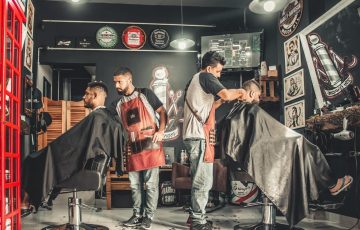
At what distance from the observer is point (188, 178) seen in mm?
4934

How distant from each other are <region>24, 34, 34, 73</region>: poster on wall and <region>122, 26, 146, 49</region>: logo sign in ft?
4.78

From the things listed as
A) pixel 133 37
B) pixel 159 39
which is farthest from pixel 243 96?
pixel 133 37

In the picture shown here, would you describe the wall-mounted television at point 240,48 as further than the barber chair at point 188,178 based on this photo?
Yes

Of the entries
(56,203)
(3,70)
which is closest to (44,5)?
(56,203)

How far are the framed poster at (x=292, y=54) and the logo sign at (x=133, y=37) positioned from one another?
7.72 feet

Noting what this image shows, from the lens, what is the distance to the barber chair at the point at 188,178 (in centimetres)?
464

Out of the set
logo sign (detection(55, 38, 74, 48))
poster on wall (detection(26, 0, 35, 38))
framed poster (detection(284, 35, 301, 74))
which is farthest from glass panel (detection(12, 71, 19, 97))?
logo sign (detection(55, 38, 74, 48))

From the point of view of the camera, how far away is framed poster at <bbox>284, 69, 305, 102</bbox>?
4.75m

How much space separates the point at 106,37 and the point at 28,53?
1.35 meters

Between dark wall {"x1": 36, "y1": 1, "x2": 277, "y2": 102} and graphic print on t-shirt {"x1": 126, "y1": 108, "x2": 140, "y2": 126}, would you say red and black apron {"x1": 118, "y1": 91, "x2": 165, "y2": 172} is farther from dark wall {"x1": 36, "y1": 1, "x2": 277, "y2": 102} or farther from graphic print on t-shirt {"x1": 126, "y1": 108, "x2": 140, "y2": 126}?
dark wall {"x1": 36, "y1": 1, "x2": 277, "y2": 102}

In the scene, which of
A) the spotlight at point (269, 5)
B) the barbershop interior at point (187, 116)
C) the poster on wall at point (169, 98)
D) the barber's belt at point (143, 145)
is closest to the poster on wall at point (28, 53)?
the barbershop interior at point (187, 116)

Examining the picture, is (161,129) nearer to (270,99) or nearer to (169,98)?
(270,99)

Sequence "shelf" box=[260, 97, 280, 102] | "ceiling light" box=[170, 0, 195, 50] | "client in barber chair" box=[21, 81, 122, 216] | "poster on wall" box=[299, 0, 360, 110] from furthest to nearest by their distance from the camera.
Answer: "ceiling light" box=[170, 0, 195, 50] → "shelf" box=[260, 97, 280, 102] → "poster on wall" box=[299, 0, 360, 110] → "client in barber chair" box=[21, 81, 122, 216]

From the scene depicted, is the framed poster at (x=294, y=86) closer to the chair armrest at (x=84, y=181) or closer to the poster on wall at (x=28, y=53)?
the chair armrest at (x=84, y=181)
